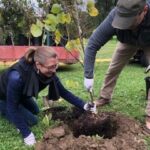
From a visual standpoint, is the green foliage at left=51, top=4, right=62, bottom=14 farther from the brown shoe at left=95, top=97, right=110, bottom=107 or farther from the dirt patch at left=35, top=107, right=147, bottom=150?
the brown shoe at left=95, top=97, right=110, bottom=107

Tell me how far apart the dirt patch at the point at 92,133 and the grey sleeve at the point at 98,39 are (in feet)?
1.57

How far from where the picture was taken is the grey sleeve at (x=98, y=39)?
4.15 m

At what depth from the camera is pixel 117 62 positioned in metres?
5.19

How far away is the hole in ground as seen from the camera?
14.1 ft

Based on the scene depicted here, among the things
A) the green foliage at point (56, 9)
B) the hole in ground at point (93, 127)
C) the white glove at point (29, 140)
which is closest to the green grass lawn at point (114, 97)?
the white glove at point (29, 140)

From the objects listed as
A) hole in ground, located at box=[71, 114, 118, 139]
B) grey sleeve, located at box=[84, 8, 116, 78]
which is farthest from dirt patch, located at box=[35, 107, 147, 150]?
grey sleeve, located at box=[84, 8, 116, 78]

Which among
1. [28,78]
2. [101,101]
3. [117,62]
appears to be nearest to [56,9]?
[28,78]

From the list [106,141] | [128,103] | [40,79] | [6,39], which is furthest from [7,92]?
[6,39]

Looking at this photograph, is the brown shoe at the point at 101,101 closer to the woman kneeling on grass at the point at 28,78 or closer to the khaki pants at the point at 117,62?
the khaki pants at the point at 117,62

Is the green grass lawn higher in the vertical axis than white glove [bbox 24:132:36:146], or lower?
lower

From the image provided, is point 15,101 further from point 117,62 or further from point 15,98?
point 117,62

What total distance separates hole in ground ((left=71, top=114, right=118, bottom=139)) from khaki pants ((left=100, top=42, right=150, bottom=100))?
917mm

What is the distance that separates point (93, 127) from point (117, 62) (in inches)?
44.6

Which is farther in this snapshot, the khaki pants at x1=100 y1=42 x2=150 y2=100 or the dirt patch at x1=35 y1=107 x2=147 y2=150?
the khaki pants at x1=100 y1=42 x2=150 y2=100
